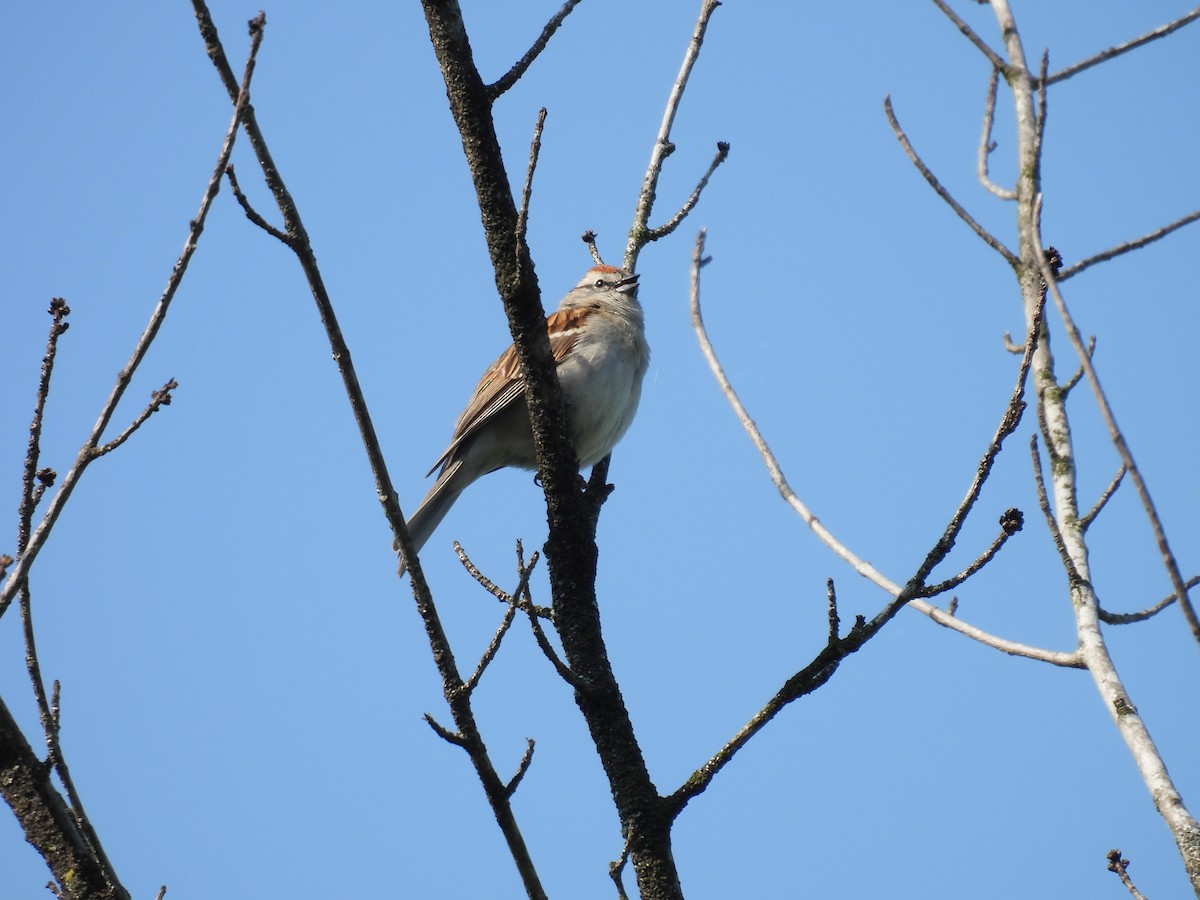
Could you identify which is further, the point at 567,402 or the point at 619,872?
the point at 567,402

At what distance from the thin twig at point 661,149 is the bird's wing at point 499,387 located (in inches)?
47.8

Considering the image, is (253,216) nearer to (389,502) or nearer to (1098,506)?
(389,502)

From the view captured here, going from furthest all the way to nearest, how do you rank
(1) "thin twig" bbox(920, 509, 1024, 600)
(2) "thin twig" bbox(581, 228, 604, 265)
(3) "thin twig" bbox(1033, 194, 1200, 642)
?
(2) "thin twig" bbox(581, 228, 604, 265), (1) "thin twig" bbox(920, 509, 1024, 600), (3) "thin twig" bbox(1033, 194, 1200, 642)

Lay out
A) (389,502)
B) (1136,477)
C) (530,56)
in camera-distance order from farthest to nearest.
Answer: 1. (530,56)
2. (389,502)
3. (1136,477)

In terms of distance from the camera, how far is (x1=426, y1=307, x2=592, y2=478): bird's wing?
6.68m

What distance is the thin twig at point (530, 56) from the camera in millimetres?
3307

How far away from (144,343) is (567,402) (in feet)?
13.7

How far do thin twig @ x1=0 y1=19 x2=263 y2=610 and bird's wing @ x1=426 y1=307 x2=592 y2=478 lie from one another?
4.16 meters

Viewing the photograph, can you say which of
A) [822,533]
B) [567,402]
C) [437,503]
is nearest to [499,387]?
[567,402]

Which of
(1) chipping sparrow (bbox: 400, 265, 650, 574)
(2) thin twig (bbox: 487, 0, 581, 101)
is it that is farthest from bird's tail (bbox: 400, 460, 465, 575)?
(2) thin twig (bbox: 487, 0, 581, 101)

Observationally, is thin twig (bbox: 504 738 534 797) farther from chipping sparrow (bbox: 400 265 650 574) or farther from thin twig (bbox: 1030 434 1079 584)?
chipping sparrow (bbox: 400 265 650 574)

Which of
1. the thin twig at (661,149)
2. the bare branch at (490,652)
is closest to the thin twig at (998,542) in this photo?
the bare branch at (490,652)

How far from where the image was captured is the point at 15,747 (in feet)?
9.20

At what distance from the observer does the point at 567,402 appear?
253 inches
